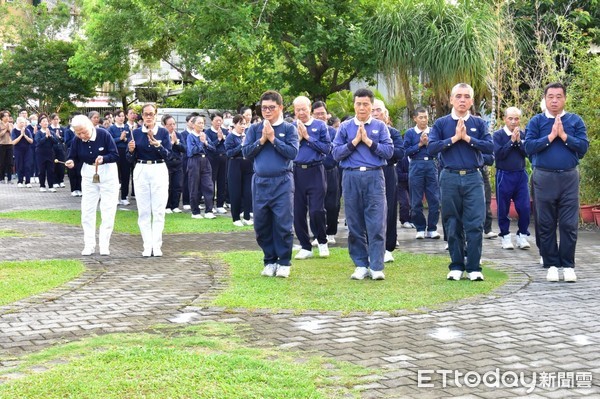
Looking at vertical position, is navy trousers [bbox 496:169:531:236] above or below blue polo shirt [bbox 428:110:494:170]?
below

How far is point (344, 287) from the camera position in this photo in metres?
9.99

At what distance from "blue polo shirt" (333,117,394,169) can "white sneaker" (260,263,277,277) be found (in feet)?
4.78

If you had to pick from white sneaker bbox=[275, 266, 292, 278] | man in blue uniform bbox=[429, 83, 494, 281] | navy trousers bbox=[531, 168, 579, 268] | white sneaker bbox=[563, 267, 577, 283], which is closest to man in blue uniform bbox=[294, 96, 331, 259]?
white sneaker bbox=[275, 266, 292, 278]

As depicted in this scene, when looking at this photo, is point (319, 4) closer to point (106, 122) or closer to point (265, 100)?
point (106, 122)

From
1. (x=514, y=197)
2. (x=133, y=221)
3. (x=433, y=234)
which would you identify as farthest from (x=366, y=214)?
(x=133, y=221)

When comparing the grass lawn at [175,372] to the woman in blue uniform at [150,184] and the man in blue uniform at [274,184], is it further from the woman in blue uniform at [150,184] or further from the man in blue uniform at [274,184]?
the woman in blue uniform at [150,184]

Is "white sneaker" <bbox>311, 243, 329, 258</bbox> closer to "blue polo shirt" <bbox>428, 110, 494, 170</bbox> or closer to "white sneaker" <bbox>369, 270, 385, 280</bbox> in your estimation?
"white sneaker" <bbox>369, 270, 385, 280</bbox>

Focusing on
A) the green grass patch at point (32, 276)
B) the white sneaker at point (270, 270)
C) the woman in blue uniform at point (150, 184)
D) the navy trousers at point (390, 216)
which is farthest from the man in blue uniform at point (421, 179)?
the green grass patch at point (32, 276)

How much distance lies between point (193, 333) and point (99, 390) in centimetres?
190

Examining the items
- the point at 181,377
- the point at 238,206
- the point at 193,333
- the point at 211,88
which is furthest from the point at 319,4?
the point at 181,377

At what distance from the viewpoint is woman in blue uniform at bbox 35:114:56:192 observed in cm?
2552

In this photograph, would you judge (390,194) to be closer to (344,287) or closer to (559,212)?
(559,212)

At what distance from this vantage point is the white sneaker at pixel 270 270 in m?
10.9

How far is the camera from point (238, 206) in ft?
56.9
